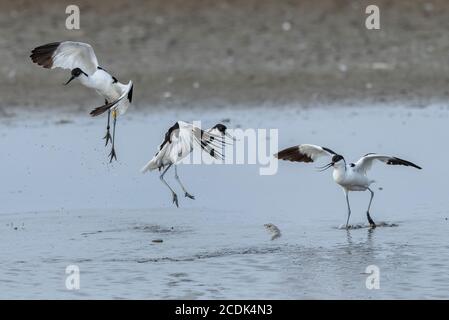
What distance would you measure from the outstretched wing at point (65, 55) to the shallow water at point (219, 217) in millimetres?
1236

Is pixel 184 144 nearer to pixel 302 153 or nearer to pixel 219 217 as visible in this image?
pixel 219 217

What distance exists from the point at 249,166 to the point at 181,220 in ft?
6.97

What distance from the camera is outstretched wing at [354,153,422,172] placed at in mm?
11297

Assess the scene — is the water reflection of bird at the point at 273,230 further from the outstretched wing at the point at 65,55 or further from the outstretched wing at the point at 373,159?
the outstretched wing at the point at 65,55

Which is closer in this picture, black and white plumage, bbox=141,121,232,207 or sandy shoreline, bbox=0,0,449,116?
black and white plumage, bbox=141,121,232,207

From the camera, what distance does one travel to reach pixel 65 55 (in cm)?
1203

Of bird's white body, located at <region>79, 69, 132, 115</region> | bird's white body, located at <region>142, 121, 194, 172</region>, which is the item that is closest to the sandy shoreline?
bird's white body, located at <region>79, 69, 132, 115</region>

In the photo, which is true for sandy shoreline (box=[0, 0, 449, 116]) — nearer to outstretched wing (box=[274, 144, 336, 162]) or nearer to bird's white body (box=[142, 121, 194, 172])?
bird's white body (box=[142, 121, 194, 172])

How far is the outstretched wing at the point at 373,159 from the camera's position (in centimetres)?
1130

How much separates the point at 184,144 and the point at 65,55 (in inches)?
56.7

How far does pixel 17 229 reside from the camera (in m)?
11.0

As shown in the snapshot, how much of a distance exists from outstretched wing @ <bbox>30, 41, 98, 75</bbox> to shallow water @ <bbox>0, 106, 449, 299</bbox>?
1236mm

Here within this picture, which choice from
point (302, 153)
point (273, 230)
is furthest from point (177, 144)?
point (273, 230)
